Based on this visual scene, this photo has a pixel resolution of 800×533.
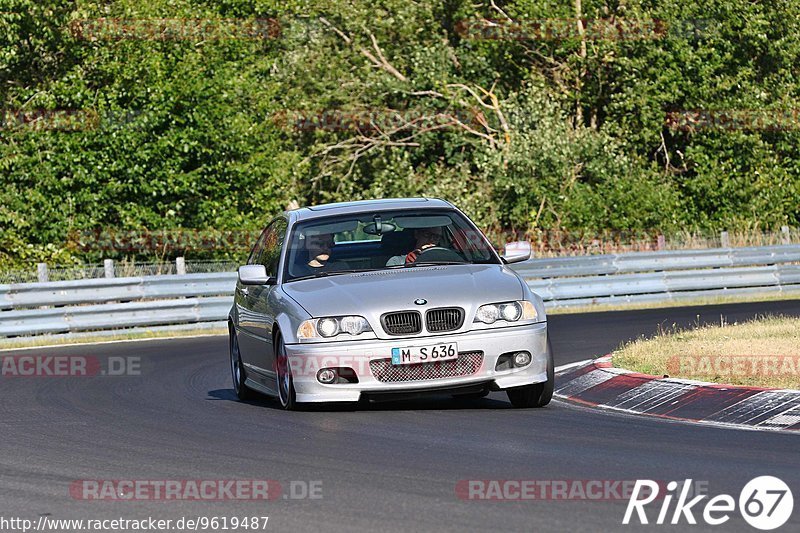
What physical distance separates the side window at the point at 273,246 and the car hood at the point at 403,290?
0.89m

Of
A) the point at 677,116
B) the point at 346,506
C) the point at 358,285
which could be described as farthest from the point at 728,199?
the point at 346,506

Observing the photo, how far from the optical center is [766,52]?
40125mm

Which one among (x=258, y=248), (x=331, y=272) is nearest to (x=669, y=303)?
(x=258, y=248)

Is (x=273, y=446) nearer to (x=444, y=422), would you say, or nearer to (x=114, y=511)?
(x=444, y=422)

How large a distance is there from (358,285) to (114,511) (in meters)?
4.24

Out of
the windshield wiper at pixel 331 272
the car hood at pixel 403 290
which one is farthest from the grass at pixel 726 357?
the windshield wiper at pixel 331 272

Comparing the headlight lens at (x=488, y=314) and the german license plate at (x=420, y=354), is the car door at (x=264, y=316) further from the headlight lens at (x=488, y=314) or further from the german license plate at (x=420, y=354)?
the headlight lens at (x=488, y=314)

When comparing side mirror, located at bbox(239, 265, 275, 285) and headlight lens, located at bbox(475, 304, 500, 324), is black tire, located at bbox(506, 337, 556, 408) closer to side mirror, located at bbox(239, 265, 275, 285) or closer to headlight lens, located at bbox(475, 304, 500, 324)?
headlight lens, located at bbox(475, 304, 500, 324)

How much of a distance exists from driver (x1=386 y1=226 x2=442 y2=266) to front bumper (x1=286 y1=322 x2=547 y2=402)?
1.33 meters

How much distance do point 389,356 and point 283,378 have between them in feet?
3.52

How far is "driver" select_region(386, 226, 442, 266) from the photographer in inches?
466

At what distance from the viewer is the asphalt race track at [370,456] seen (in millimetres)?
6758

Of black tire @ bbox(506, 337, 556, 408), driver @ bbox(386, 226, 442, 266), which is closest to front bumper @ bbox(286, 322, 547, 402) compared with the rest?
black tire @ bbox(506, 337, 556, 408)

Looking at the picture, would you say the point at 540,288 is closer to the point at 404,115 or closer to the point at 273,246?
the point at 273,246
